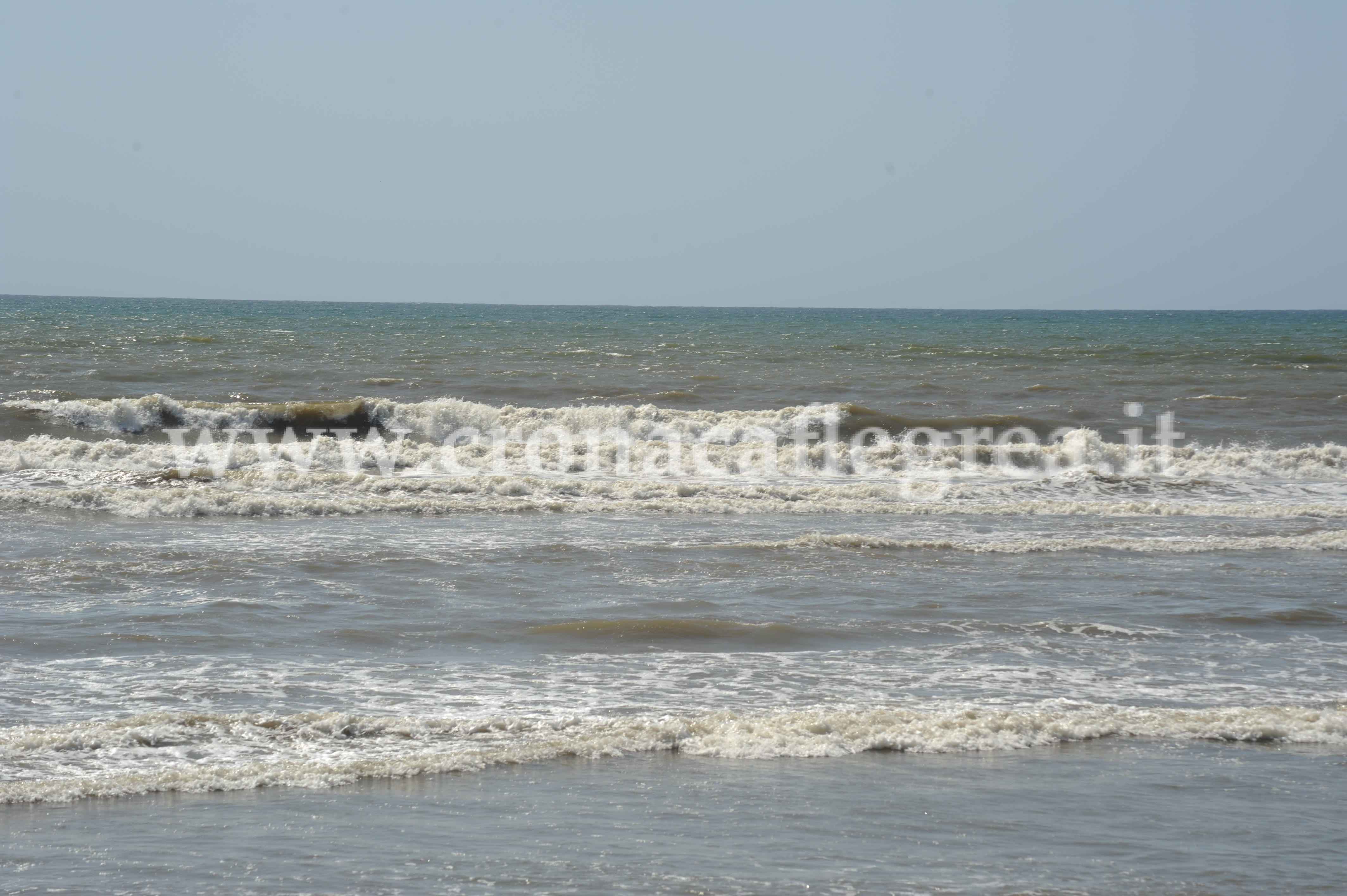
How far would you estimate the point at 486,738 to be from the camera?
5.79 m

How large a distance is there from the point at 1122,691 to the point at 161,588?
23.5 feet

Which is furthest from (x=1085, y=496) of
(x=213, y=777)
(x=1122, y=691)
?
(x=213, y=777)

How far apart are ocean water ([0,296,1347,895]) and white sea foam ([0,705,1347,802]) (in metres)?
0.02

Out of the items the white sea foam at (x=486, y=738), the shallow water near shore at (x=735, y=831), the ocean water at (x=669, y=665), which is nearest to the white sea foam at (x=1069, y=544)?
the ocean water at (x=669, y=665)

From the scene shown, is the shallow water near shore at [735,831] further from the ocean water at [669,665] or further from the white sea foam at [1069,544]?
the white sea foam at [1069,544]

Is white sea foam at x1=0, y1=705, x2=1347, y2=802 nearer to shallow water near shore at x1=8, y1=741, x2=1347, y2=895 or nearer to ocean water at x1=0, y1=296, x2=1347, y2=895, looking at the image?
ocean water at x1=0, y1=296, x2=1347, y2=895

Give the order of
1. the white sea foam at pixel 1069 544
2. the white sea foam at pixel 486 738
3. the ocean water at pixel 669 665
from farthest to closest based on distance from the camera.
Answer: the white sea foam at pixel 1069 544
the white sea foam at pixel 486 738
the ocean water at pixel 669 665

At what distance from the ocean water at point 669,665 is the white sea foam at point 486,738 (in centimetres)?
2

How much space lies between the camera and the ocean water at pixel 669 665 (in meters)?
4.45

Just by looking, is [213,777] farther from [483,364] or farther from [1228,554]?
[483,364]

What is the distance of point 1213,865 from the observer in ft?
14.2

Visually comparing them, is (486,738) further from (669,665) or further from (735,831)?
(669,665)

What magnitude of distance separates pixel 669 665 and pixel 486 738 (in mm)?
1777

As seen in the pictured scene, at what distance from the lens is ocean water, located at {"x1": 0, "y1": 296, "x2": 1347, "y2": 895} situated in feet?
→ 14.6
